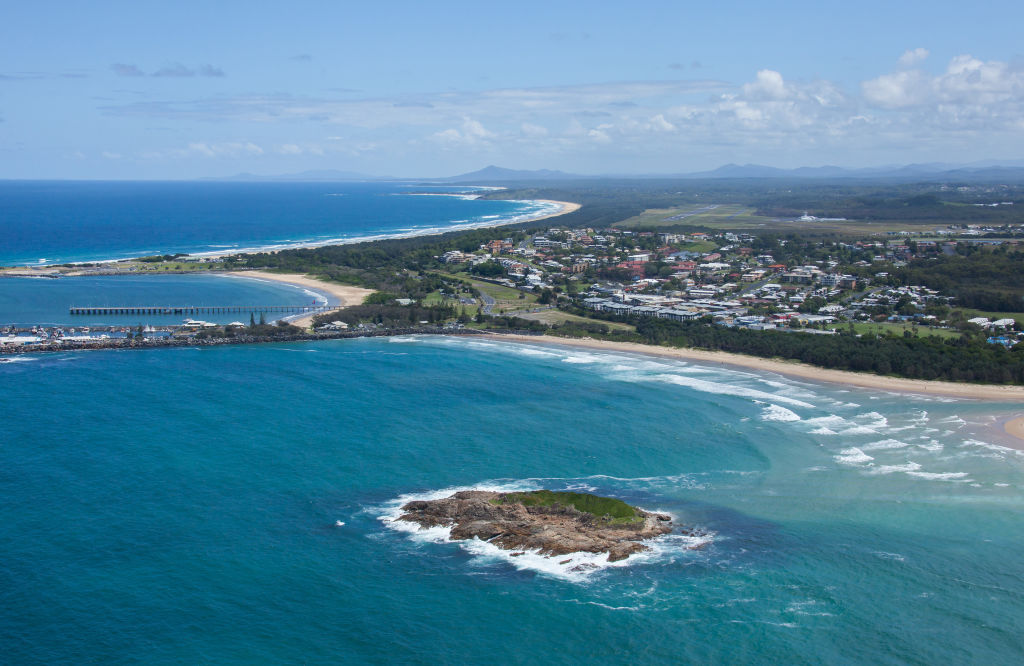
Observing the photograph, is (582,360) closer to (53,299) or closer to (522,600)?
(522,600)

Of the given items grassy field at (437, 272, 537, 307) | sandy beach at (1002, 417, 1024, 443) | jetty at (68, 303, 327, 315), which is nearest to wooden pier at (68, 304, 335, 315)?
jetty at (68, 303, 327, 315)

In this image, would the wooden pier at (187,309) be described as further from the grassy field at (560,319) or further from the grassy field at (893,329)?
the grassy field at (893,329)

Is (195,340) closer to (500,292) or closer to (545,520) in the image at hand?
(500,292)

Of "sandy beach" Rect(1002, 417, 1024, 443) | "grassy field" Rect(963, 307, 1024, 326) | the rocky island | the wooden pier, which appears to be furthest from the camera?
the wooden pier

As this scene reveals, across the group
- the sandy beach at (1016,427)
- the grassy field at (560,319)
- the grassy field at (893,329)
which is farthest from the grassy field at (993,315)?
the grassy field at (560,319)

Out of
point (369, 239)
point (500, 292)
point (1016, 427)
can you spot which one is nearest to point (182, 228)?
point (369, 239)

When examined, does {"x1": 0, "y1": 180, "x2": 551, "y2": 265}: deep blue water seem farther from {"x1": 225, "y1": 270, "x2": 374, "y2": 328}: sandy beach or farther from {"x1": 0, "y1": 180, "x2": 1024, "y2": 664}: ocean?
{"x1": 0, "y1": 180, "x2": 1024, "y2": 664}: ocean

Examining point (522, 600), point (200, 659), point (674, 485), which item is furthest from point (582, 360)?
point (200, 659)
